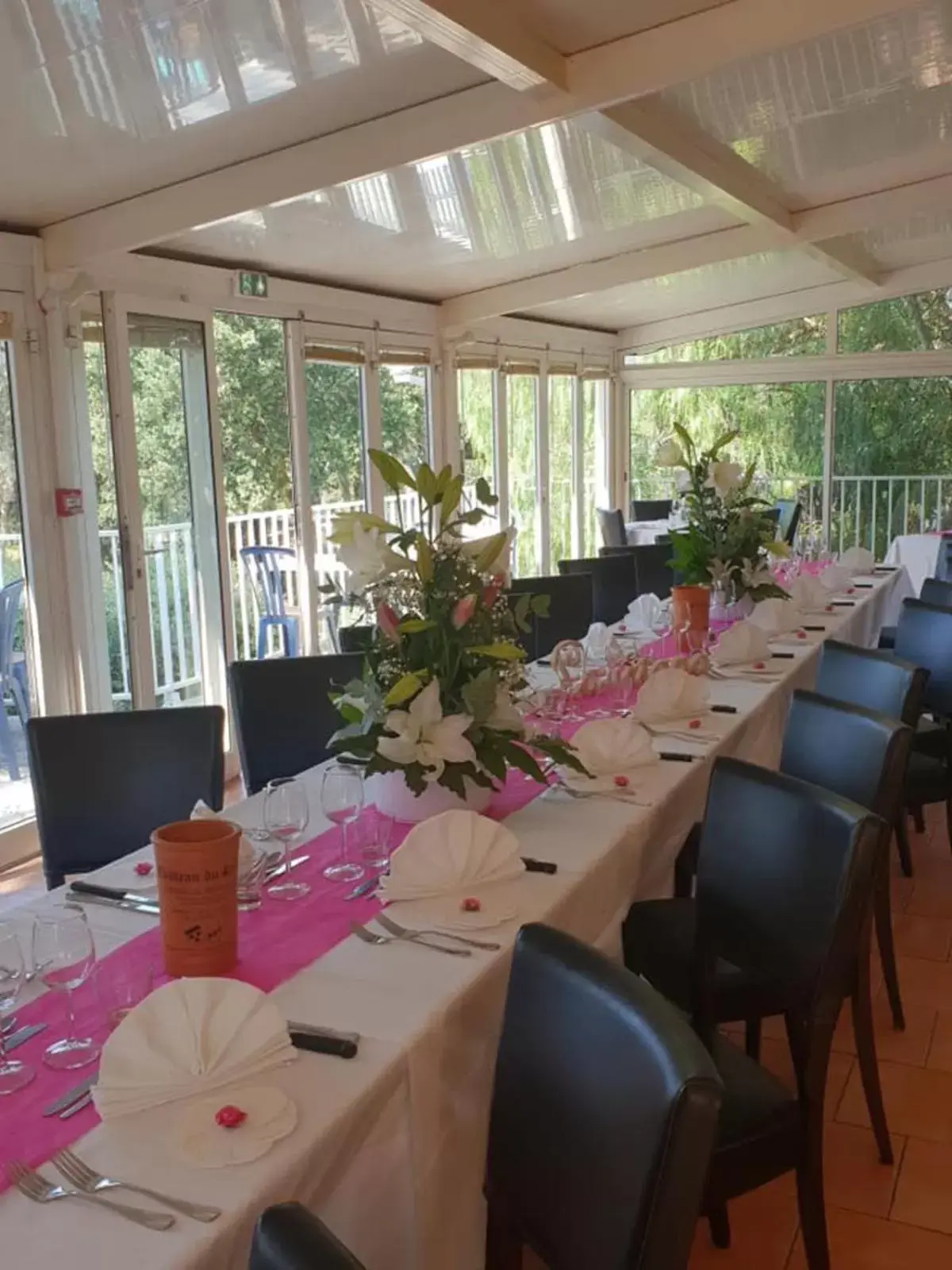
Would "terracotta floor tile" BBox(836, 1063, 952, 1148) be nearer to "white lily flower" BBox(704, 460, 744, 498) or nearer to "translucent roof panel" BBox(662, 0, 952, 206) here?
"white lily flower" BBox(704, 460, 744, 498)

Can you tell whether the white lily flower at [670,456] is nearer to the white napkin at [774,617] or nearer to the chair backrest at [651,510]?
the white napkin at [774,617]

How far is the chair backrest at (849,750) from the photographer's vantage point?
2260mm

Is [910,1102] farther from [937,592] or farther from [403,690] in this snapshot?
[937,592]

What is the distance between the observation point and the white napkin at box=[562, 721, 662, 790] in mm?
2480

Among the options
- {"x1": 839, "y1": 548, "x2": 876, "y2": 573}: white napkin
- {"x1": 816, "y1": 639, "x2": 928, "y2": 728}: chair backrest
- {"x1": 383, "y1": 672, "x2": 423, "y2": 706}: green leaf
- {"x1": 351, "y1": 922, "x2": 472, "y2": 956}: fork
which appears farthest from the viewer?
{"x1": 839, "y1": 548, "x2": 876, "y2": 573}: white napkin

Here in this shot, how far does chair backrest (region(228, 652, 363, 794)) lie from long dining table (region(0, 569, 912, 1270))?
72 centimetres

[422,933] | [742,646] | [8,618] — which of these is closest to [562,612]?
[742,646]

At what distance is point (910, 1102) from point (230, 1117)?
185 centimetres

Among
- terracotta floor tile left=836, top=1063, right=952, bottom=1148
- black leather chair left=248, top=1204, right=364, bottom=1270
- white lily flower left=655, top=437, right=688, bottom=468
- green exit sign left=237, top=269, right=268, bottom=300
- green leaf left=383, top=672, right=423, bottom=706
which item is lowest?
terracotta floor tile left=836, top=1063, right=952, bottom=1148

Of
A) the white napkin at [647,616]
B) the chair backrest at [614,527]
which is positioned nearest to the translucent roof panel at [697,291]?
the chair backrest at [614,527]

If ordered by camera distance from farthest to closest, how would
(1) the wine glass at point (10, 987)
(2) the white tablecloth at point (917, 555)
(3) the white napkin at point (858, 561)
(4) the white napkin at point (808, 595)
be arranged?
(2) the white tablecloth at point (917, 555) < (3) the white napkin at point (858, 561) < (4) the white napkin at point (808, 595) < (1) the wine glass at point (10, 987)

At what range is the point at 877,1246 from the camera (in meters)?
2.14

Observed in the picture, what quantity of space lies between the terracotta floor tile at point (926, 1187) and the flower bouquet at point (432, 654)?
107cm

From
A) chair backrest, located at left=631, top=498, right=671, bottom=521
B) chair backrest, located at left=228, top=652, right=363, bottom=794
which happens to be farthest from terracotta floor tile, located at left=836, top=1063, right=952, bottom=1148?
chair backrest, located at left=631, top=498, right=671, bottom=521
